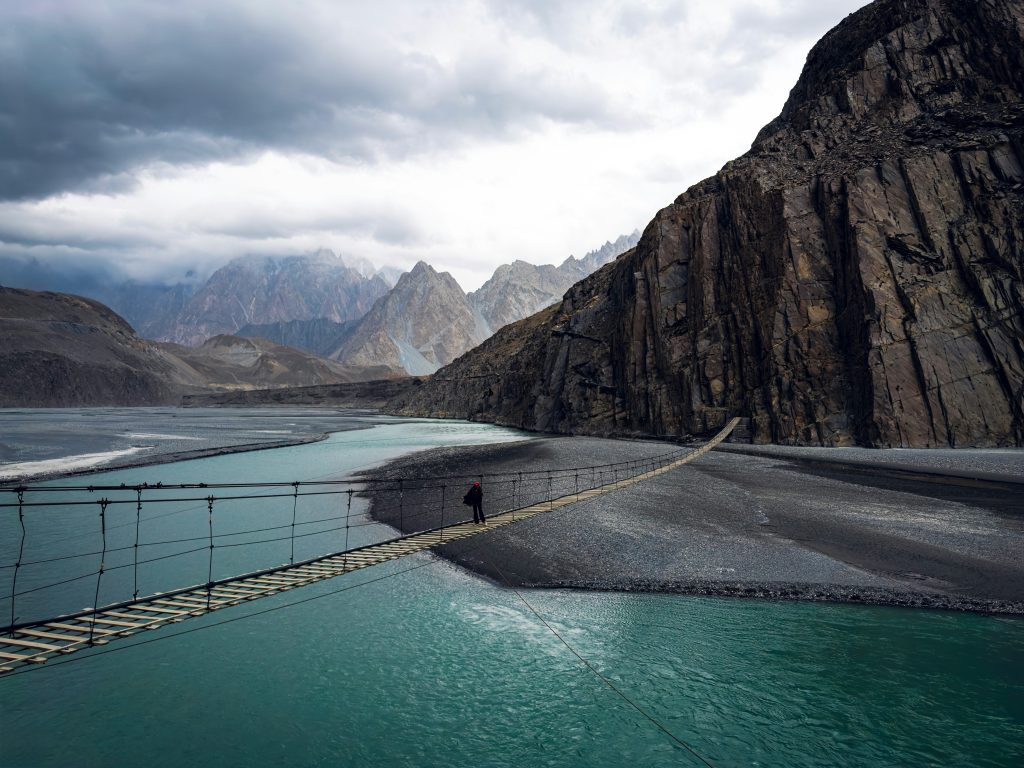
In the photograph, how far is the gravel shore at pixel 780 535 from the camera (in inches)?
733

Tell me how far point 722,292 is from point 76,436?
89.6 meters

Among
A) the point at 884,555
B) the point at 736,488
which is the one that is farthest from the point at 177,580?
the point at 736,488

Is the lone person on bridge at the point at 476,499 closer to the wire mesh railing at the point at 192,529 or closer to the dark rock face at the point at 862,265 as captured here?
the wire mesh railing at the point at 192,529

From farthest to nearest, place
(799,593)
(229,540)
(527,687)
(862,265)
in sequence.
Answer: (862,265) < (229,540) < (799,593) < (527,687)

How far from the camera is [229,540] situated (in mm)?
25375

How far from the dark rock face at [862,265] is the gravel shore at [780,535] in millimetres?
12324

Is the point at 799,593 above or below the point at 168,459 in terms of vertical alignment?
above

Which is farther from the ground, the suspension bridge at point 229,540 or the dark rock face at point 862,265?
the dark rock face at point 862,265

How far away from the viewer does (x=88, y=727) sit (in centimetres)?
1130

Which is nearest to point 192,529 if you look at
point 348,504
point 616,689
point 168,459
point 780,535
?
point 348,504

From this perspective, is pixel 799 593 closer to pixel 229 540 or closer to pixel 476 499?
pixel 476 499

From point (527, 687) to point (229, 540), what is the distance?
1779 centimetres

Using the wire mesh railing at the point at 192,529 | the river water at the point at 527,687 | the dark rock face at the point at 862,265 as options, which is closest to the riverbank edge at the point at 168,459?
the wire mesh railing at the point at 192,529

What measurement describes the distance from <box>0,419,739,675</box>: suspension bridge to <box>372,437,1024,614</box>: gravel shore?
703 mm
